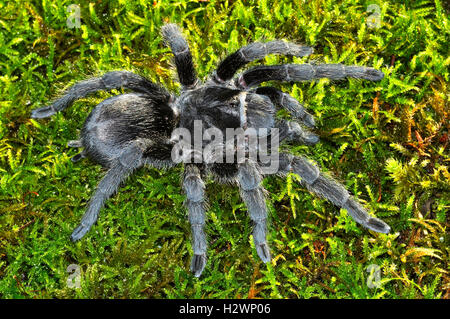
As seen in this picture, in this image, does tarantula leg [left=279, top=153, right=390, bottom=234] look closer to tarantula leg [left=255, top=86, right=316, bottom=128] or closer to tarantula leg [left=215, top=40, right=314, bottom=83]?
tarantula leg [left=255, top=86, right=316, bottom=128]

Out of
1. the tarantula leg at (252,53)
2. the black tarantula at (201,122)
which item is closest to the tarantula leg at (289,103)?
the black tarantula at (201,122)

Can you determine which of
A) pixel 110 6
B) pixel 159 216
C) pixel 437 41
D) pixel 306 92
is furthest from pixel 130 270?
pixel 437 41

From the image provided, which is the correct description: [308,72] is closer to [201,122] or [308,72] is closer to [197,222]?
[201,122]

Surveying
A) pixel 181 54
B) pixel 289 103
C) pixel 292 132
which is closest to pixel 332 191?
pixel 292 132

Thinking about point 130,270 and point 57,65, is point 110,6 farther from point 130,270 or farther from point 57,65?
point 130,270

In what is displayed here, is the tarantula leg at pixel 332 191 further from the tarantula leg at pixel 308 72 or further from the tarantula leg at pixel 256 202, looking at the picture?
the tarantula leg at pixel 308 72
